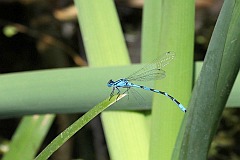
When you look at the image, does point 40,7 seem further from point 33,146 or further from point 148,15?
point 148,15

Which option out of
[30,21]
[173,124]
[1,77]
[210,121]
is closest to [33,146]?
[1,77]

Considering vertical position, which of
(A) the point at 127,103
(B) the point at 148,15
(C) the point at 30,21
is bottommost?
(A) the point at 127,103

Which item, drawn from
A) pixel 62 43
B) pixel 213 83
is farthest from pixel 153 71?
pixel 62 43

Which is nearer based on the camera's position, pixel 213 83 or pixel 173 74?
pixel 213 83

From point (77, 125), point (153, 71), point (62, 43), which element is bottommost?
point (77, 125)

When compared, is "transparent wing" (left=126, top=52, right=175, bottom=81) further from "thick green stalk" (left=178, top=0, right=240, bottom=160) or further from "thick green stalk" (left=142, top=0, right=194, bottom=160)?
"thick green stalk" (left=178, top=0, right=240, bottom=160)

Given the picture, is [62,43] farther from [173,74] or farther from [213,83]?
[213,83]
